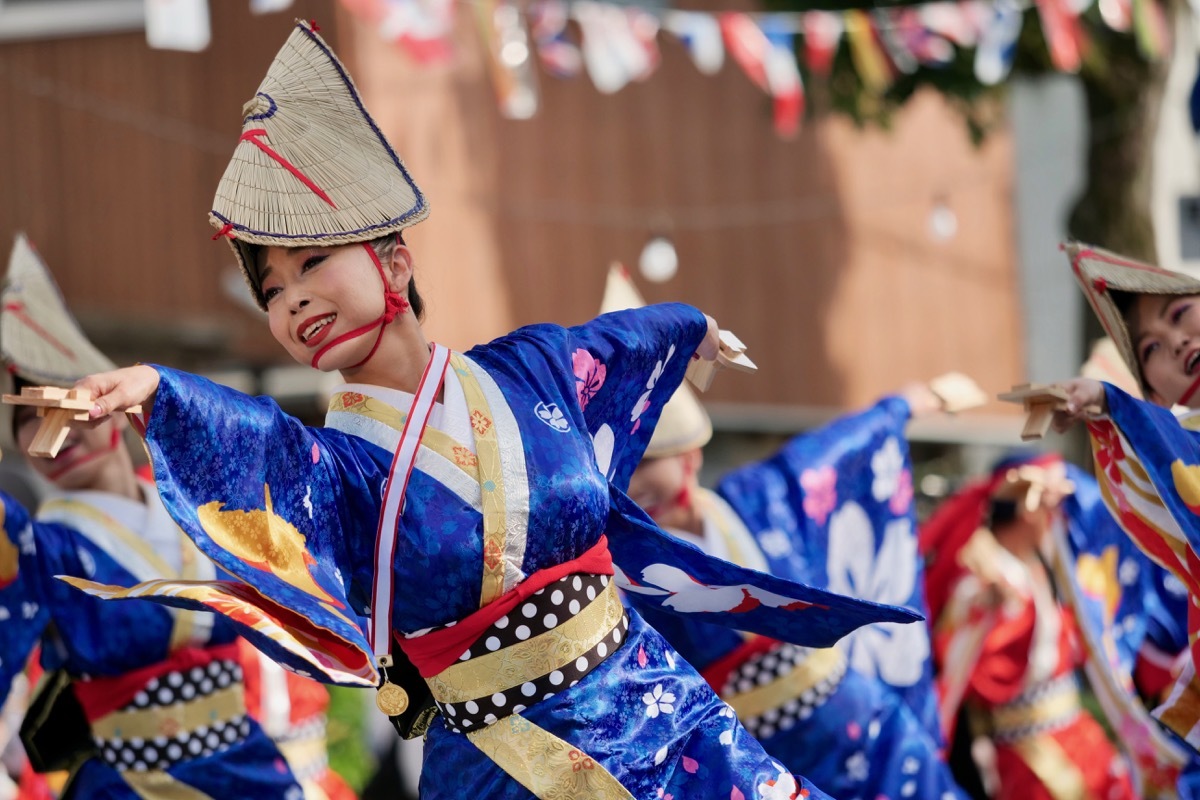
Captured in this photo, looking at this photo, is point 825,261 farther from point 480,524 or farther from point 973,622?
point 480,524

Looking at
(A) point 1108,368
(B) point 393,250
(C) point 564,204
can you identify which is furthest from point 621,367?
(C) point 564,204

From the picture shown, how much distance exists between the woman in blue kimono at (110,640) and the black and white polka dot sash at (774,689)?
105cm

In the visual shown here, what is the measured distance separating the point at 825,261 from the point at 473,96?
9.84 feet

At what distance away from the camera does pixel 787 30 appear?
7.37 m

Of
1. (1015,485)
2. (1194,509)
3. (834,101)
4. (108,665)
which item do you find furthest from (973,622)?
(834,101)

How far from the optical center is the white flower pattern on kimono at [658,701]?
2461 millimetres

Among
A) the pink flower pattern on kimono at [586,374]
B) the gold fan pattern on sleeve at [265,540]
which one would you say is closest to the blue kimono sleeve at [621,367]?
the pink flower pattern on kimono at [586,374]

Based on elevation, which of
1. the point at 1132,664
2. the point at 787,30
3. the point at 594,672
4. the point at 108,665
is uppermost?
the point at 787,30

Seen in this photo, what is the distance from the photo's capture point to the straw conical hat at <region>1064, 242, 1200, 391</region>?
3305mm

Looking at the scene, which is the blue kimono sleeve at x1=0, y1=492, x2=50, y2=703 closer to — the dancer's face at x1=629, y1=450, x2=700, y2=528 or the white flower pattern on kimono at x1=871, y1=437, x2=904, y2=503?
the dancer's face at x1=629, y1=450, x2=700, y2=528

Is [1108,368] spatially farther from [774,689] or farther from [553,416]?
[553,416]

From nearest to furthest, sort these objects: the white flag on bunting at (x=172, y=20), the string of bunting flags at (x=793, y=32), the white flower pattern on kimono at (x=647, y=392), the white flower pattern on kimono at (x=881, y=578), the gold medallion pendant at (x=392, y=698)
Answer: the gold medallion pendant at (x=392, y=698) < the white flower pattern on kimono at (x=647, y=392) < the white flower pattern on kimono at (x=881, y=578) < the white flag on bunting at (x=172, y=20) < the string of bunting flags at (x=793, y=32)

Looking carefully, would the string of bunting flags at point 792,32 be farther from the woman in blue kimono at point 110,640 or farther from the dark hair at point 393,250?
the dark hair at point 393,250

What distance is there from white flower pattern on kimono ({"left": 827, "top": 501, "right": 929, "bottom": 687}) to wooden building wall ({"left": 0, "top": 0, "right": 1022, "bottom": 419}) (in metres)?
3.03
